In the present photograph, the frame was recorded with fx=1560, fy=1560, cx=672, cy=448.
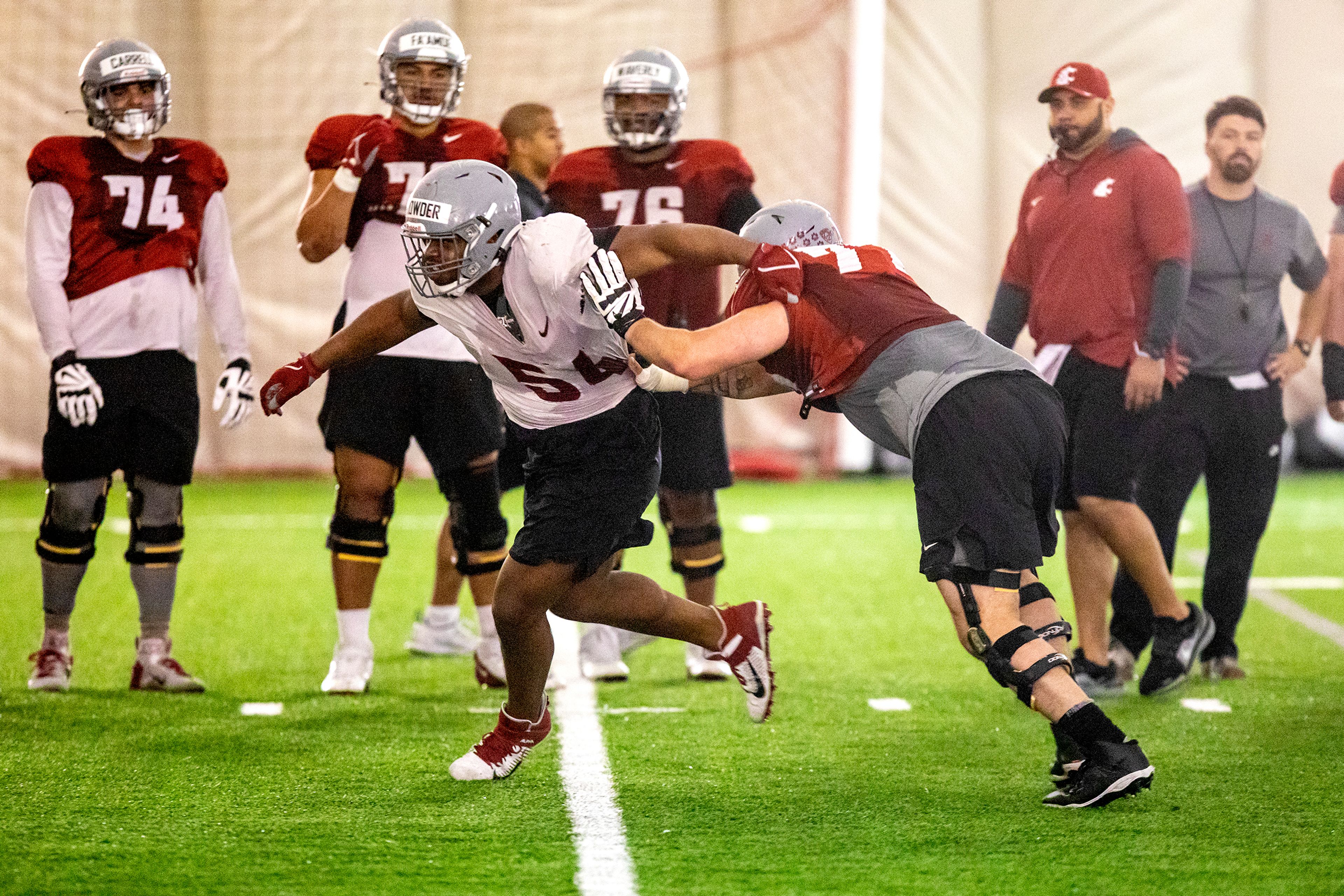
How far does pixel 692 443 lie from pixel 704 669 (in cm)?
74

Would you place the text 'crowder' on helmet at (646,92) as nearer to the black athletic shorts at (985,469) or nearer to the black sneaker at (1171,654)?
the black athletic shorts at (985,469)

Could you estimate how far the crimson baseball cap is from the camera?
15.4ft

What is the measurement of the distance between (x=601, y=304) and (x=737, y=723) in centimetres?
161

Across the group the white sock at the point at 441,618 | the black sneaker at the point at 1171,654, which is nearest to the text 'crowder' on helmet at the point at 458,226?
the white sock at the point at 441,618

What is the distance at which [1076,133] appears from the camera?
4.76 m

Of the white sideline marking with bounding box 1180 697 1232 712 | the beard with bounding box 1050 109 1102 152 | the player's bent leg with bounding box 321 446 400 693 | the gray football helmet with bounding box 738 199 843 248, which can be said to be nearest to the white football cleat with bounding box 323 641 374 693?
the player's bent leg with bounding box 321 446 400 693

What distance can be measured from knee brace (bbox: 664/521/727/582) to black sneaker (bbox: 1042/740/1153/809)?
1881mm

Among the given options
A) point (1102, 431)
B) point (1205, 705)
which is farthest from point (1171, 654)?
point (1102, 431)

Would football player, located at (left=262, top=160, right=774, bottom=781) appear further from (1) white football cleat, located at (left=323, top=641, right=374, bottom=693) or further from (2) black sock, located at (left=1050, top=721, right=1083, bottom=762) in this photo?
(1) white football cleat, located at (left=323, top=641, right=374, bottom=693)

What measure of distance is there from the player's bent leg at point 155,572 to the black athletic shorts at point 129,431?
65 millimetres

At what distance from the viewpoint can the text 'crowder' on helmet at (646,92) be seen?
16.0 feet

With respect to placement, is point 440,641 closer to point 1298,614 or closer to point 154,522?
point 154,522

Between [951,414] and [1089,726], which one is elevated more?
[951,414]

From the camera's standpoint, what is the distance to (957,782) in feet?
12.3
